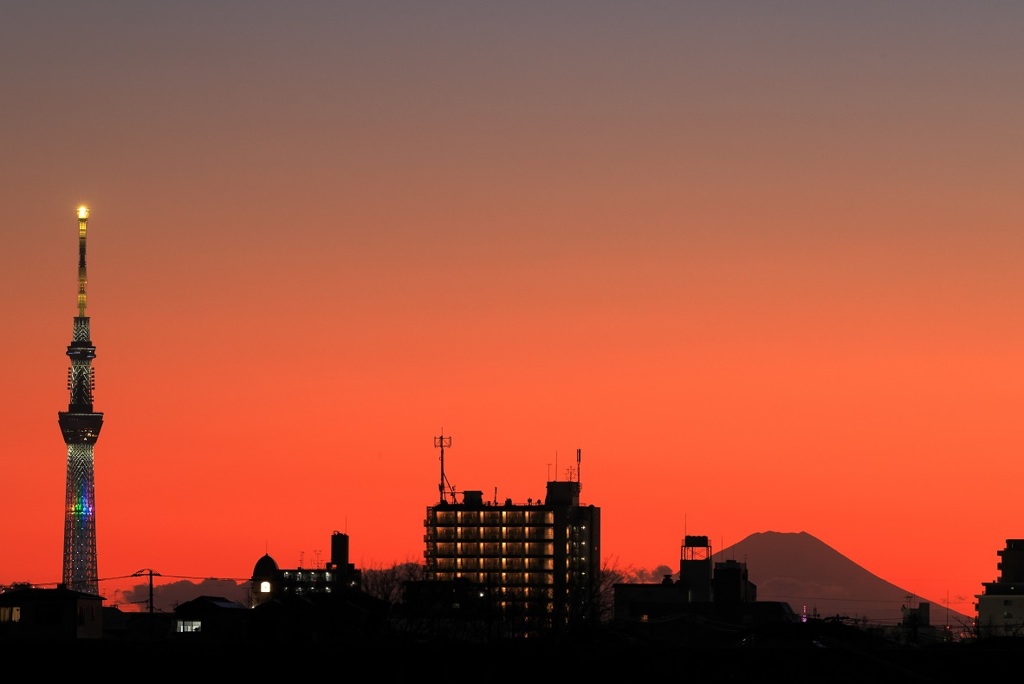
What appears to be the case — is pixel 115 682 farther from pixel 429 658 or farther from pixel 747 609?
pixel 747 609

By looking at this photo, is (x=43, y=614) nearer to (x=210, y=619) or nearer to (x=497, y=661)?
(x=210, y=619)

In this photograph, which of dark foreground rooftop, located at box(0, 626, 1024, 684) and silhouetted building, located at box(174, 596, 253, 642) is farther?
silhouetted building, located at box(174, 596, 253, 642)

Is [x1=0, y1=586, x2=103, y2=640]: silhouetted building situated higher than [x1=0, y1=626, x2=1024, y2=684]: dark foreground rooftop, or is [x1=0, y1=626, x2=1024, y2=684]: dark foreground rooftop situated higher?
[x1=0, y1=626, x2=1024, y2=684]: dark foreground rooftop

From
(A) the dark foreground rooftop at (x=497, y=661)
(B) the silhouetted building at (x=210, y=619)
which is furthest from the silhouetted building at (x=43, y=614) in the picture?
(A) the dark foreground rooftop at (x=497, y=661)

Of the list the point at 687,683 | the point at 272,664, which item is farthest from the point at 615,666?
the point at 272,664

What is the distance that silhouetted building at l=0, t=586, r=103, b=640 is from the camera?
10356cm

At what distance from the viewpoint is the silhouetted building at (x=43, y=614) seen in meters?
104

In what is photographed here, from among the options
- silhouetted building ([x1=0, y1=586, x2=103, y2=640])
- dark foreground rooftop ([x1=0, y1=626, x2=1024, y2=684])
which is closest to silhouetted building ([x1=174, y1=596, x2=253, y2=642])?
silhouetted building ([x1=0, y1=586, x2=103, y2=640])

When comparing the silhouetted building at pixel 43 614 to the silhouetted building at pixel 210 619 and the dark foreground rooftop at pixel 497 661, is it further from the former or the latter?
the dark foreground rooftop at pixel 497 661

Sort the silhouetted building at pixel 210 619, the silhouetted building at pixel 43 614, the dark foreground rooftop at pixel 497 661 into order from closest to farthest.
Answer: the dark foreground rooftop at pixel 497 661
the silhouetted building at pixel 43 614
the silhouetted building at pixel 210 619

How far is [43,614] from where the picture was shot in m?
105

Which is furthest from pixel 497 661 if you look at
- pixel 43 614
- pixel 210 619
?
pixel 210 619

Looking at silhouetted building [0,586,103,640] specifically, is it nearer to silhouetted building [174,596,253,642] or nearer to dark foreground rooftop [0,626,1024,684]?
silhouetted building [174,596,253,642]

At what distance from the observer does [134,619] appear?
142000 mm
